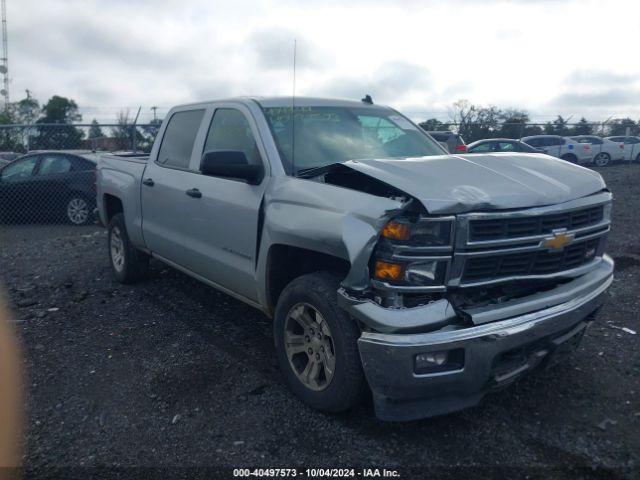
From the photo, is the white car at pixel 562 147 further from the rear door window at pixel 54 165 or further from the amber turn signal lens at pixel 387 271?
the amber turn signal lens at pixel 387 271

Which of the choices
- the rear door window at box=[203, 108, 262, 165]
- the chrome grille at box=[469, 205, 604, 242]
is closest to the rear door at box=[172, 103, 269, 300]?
the rear door window at box=[203, 108, 262, 165]

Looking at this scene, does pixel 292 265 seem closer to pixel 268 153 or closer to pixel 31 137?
pixel 268 153

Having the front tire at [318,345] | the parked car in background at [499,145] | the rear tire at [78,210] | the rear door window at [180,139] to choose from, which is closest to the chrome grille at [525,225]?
the front tire at [318,345]

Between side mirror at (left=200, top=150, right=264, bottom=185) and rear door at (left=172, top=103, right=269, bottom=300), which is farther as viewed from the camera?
rear door at (left=172, top=103, right=269, bottom=300)

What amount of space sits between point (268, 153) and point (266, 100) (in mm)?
702

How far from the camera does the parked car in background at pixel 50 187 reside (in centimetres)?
1138

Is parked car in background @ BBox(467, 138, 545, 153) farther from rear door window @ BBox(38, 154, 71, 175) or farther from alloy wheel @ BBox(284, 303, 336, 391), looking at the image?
alloy wheel @ BBox(284, 303, 336, 391)

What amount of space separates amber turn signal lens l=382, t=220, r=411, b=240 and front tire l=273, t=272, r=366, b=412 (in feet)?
1.73

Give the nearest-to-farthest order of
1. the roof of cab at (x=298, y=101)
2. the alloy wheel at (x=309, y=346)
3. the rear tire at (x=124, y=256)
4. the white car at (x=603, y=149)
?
the alloy wheel at (x=309, y=346) < the roof of cab at (x=298, y=101) < the rear tire at (x=124, y=256) < the white car at (x=603, y=149)

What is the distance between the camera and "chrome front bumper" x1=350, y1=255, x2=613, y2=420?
114 inches

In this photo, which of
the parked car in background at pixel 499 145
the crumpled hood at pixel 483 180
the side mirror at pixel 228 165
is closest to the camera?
the crumpled hood at pixel 483 180

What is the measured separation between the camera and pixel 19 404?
152 inches

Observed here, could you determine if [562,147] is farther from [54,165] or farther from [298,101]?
[298,101]

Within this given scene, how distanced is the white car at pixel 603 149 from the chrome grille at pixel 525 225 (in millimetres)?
22202
